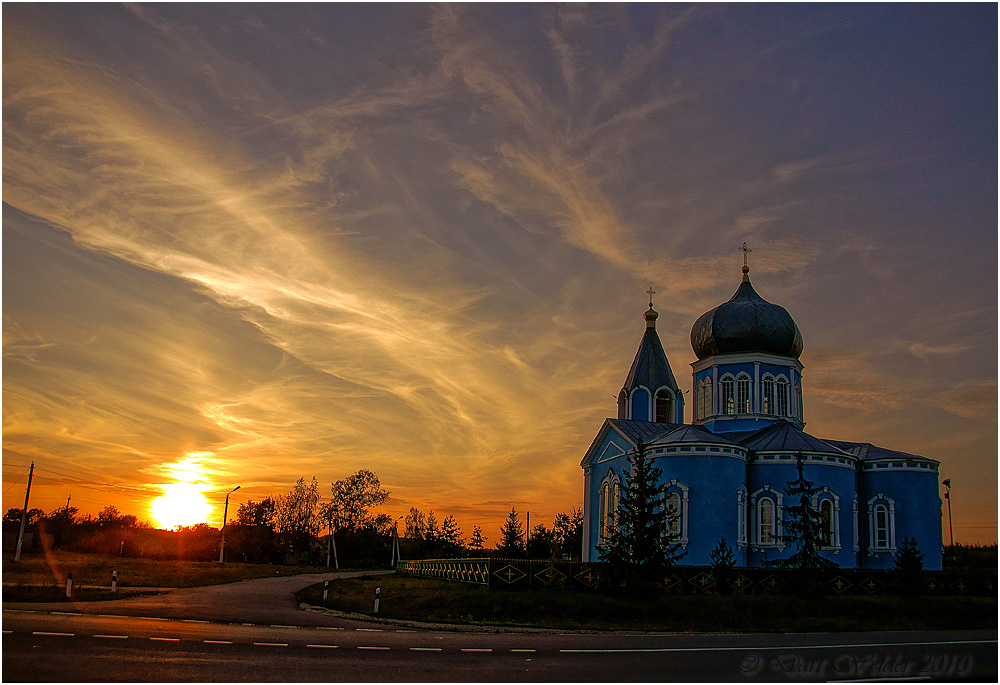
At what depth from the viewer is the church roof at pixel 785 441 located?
118ft

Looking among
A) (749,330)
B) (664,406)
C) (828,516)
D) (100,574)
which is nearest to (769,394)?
(749,330)

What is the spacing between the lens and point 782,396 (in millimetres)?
41188

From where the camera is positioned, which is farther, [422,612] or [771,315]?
[771,315]

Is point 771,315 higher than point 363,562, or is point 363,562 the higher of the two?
point 771,315

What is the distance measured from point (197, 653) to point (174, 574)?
3073 cm

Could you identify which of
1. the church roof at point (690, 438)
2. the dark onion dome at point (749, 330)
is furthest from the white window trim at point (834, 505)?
the dark onion dome at point (749, 330)

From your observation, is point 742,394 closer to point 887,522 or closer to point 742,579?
point 887,522

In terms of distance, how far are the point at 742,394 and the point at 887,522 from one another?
9.21m

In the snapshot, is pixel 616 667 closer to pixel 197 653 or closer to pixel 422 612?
pixel 197 653

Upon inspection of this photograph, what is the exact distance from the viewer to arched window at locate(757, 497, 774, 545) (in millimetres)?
35156

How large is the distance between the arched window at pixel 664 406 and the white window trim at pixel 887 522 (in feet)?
41.8

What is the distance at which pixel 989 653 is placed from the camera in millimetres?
15633

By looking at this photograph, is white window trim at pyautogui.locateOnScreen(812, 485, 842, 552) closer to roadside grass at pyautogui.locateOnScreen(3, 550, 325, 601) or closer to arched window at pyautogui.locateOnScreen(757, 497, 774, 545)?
arched window at pyautogui.locateOnScreen(757, 497, 774, 545)

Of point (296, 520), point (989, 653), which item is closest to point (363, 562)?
point (296, 520)
